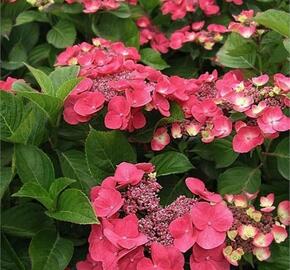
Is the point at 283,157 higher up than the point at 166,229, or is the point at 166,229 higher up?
the point at 166,229

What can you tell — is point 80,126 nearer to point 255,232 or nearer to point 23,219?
point 23,219

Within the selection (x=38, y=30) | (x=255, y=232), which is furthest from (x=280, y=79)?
(x=38, y=30)

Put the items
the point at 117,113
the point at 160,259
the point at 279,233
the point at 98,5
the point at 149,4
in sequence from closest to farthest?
1. the point at 160,259
2. the point at 279,233
3. the point at 117,113
4. the point at 98,5
5. the point at 149,4

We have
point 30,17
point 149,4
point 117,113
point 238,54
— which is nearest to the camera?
point 117,113

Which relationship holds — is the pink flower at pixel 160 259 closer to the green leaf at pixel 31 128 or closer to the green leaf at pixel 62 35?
the green leaf at pixel 31 128

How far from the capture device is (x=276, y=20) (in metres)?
1.60

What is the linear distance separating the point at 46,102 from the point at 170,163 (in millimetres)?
333

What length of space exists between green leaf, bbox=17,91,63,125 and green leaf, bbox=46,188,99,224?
0.69ft

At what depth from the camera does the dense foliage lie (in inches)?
49.6

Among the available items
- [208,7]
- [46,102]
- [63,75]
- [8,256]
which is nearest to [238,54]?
[208,7]

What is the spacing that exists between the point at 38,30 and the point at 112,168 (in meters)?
0.96

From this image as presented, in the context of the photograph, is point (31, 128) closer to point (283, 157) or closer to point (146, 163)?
point (146, 163)

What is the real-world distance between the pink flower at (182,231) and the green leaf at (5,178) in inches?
16.7

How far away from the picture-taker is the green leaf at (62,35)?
2051mm
